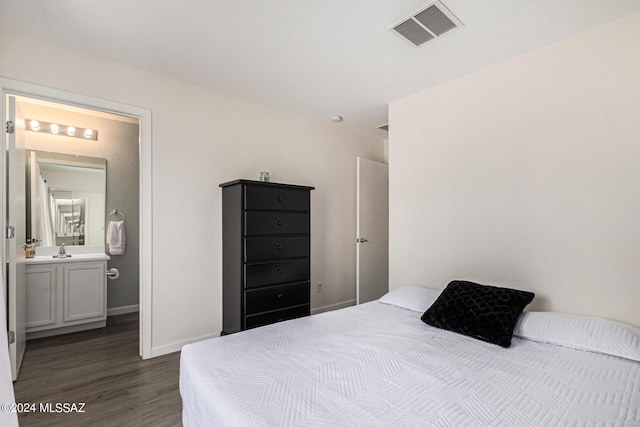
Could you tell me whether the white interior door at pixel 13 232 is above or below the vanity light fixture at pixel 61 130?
below

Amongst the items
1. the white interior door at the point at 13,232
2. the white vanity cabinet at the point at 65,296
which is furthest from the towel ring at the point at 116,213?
the white interior door at the point at 13,232

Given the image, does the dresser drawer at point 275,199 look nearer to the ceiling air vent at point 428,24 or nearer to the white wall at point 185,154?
the white wall at point 185,154

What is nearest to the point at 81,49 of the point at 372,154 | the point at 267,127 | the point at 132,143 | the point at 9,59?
the point at 9,59

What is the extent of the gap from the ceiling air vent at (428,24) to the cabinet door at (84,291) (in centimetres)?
376

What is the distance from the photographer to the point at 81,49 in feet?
7.61

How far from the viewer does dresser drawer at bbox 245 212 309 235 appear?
2.73 m

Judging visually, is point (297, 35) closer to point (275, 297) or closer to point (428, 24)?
point (428, 24)

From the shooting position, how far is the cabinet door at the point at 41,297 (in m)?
3.05

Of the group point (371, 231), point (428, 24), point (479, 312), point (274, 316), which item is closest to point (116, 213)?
point (274, 316)

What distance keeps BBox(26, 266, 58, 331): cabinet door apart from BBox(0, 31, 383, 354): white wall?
1409mm

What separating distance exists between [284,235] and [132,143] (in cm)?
271

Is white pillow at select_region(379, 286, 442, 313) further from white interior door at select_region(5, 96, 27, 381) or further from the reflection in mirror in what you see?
the reflection in mirror

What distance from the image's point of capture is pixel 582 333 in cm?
168

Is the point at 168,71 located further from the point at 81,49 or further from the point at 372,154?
the point at 372,154
